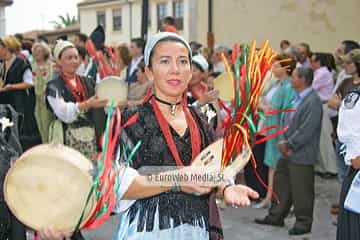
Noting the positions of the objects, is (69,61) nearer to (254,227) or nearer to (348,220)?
(254,227)

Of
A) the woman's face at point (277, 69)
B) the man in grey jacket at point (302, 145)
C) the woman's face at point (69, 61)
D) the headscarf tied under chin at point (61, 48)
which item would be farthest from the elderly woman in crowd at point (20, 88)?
the man in grey jacket at point (302, 145)

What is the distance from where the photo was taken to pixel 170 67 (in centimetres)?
253

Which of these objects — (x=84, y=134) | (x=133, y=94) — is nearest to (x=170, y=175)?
(x=84, y=134)

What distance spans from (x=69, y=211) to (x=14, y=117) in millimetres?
1903

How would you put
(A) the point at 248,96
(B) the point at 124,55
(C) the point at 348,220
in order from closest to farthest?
(A) the point at 248,96
(C) the point at 348,220
(B) the point at 124,55

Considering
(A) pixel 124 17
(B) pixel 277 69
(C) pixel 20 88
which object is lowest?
(C) pixel 20 88

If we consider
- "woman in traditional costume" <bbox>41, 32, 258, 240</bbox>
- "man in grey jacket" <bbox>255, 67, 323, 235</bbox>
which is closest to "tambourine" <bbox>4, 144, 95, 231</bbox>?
"woman in traditional costume" <bbox>41, 32, 258, 240</bbox>

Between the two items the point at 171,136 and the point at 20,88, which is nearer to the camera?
the point at 171,136

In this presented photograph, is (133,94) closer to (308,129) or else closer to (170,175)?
(308,129)

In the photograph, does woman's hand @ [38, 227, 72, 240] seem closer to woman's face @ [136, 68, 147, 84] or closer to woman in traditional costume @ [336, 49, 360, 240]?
woman in traditional costume @ [336, 49, 360, 240]

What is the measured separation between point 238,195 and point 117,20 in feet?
122

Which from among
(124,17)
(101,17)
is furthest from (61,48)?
(101,17)

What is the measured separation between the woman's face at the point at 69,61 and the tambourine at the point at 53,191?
2919mm

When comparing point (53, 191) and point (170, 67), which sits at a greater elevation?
point (170, 67)
